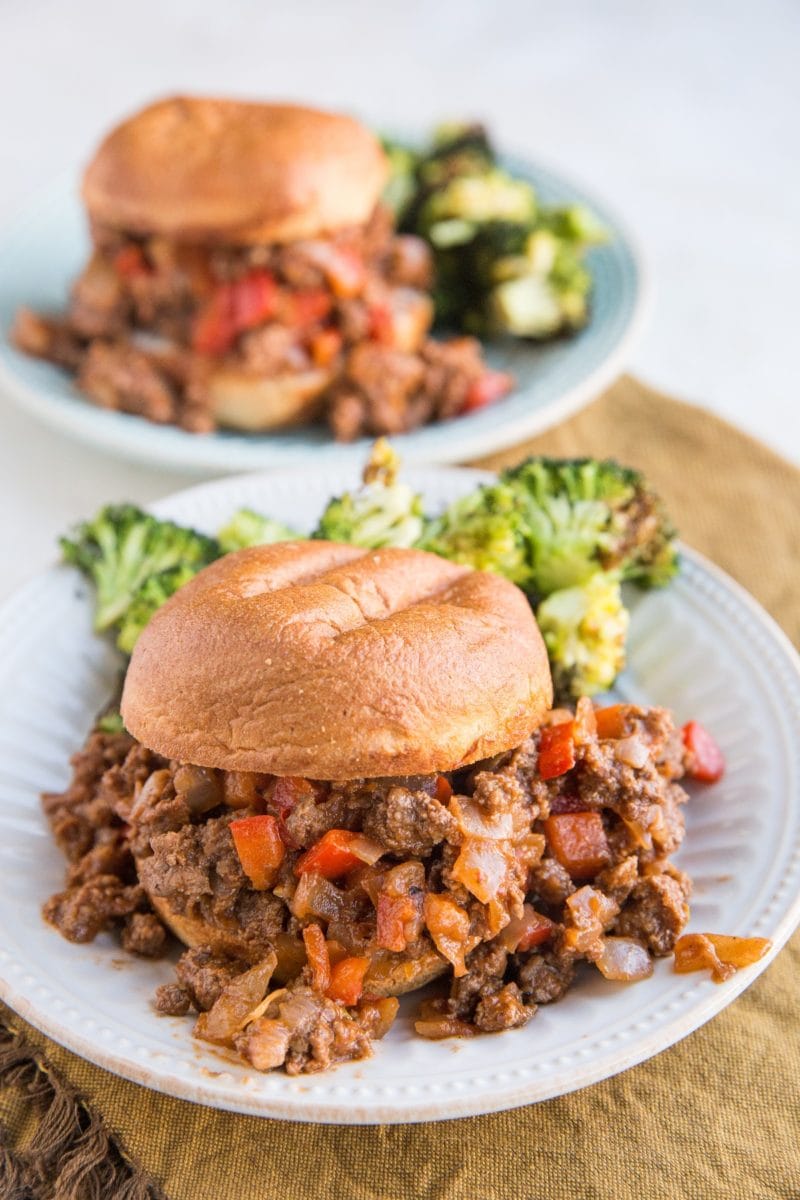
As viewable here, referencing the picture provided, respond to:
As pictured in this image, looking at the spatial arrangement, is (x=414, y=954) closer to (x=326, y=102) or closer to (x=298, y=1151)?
(x=298, y=1151)

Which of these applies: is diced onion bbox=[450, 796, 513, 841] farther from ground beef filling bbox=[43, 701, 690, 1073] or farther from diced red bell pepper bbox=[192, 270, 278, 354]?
diced red bell pepper bbox=[192, 270, 278, 354]

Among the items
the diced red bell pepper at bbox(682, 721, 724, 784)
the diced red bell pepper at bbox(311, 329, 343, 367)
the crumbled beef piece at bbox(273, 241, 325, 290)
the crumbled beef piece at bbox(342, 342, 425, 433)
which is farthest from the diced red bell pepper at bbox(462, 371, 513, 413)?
the diced red bell pepper at bbox(682, 721, 724, 784)

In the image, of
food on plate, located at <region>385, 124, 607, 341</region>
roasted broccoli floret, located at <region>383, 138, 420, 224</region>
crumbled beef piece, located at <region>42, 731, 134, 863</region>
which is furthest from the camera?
roasted broccoli floret, located at <region>383, 138, 420, 224</region>

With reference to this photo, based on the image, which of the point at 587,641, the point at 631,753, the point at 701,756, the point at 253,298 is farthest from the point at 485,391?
the point at 631,753

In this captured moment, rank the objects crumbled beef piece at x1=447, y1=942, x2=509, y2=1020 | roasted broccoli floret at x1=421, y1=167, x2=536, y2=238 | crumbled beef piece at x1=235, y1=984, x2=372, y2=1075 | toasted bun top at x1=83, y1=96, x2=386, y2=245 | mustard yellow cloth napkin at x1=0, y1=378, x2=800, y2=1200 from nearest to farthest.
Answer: crumbled beef piece at x1=235, y1=984, x2=372, y2=1075 → mustard yellow cloth napkin at x1=0, y1=378, x2=800, y2=1200 → crumbled beef piece at x1=447, y1=942, x2=509, y2=1020 → toasted bun top at x1=83, y1=96, x2=386, y2=245 → roasted broccoli floret at x1=421, y1=167, x2=536, y2=238

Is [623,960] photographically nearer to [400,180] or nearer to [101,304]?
[101,304]
